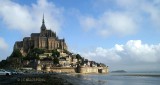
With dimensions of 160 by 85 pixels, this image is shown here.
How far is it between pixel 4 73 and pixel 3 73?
0.30 meters

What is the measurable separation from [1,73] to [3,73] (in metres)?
1.38

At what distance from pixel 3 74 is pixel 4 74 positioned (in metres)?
0.23

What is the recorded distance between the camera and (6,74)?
7056 cm

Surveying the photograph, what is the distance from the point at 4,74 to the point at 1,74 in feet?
3.74

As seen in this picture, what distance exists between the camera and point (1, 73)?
226 ft

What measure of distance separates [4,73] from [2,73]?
0.91 meters

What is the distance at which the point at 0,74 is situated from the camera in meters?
68.6

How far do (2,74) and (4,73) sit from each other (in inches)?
18.7

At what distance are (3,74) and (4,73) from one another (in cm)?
36

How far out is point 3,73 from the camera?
70.4 m

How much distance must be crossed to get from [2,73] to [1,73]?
0.75m

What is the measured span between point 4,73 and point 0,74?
2094mm

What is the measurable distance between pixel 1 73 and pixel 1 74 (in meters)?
0.88

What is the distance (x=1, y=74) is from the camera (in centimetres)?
6981
